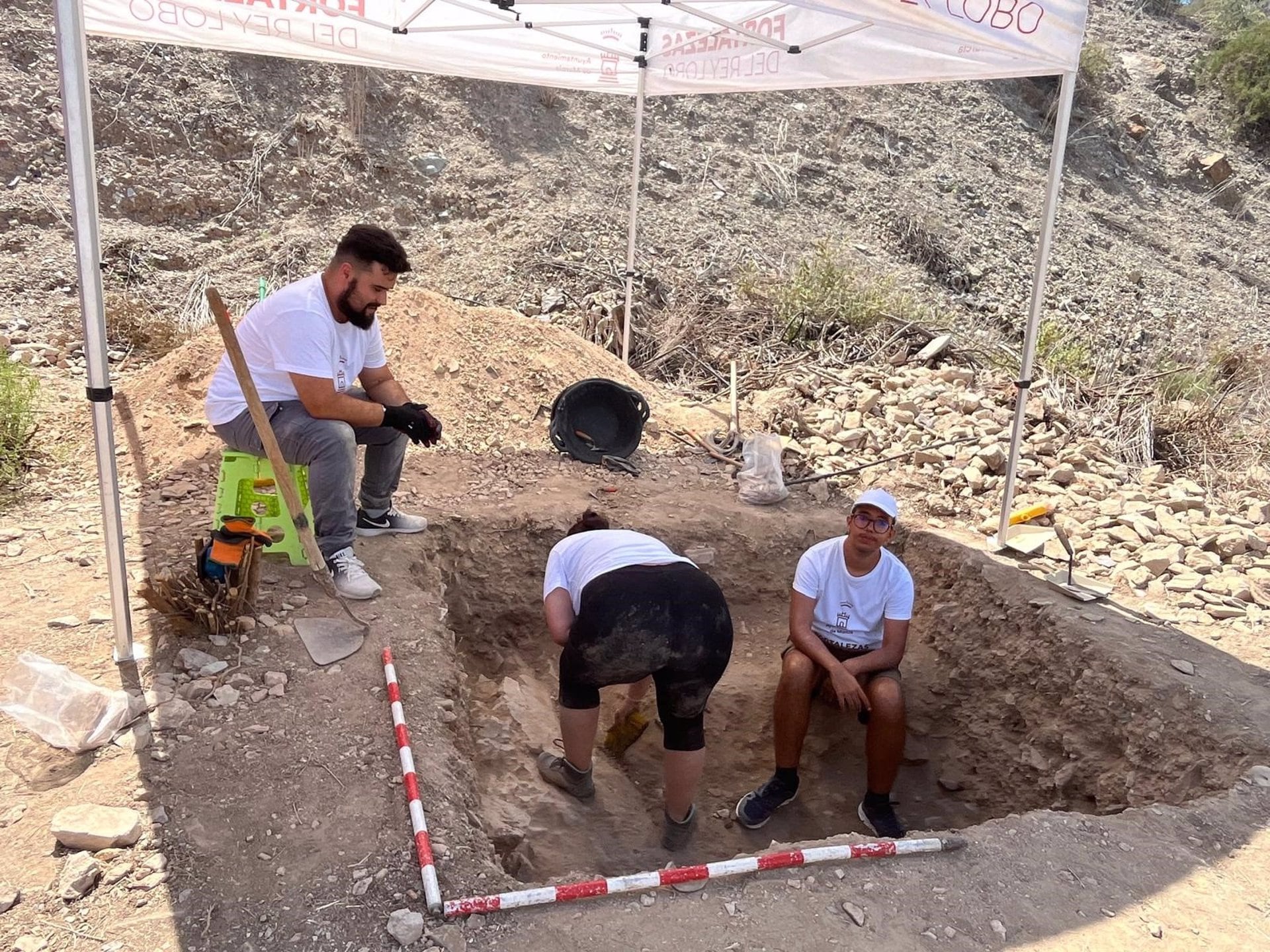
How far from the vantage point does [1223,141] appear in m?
15.1

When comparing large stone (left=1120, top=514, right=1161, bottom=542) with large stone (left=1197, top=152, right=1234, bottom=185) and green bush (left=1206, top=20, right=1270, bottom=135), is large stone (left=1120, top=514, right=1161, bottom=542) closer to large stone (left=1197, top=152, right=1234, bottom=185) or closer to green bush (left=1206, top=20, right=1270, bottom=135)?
large stone (left=1197, top=152, right=1234, bottom=185)

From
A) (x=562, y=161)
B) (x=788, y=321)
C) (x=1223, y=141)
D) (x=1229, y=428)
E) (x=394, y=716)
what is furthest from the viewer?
(x=1223, y=141)

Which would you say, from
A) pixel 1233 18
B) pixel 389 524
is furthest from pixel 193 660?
pixel 1233 18

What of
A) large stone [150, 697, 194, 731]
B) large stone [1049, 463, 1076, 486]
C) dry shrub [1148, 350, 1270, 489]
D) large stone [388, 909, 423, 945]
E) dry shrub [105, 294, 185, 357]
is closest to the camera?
large stone [388, 909, 423, 945]

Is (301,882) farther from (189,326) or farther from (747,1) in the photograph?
(189,326)

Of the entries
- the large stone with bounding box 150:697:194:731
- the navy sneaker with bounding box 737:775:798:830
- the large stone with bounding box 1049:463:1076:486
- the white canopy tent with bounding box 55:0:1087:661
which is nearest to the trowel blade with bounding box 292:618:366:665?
the large stone with bounding box 150:697:194:731

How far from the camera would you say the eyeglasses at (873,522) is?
3.34 metres

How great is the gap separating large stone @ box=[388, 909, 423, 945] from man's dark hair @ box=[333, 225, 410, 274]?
2184 mm

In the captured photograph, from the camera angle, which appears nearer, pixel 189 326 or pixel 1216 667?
pixel 1216 667

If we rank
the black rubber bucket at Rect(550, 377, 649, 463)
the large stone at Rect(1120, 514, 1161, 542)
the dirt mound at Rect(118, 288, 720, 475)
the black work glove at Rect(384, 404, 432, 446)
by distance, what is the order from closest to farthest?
1. the black work glove at Rect(384, 404, 432, 446)
2. the large stone at Rect(1120, 514, 1161, 542)
3. the dirt mound at Rect(118, 288, 720, 475)
4. the black rubber bucket at Rect(550, 377, 649, 463)

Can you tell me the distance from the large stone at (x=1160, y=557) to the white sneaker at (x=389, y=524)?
3632 millimetres

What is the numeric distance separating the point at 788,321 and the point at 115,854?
21.5ft

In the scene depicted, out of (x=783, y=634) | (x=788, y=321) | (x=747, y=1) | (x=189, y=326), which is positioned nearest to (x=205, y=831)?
(x=783, y=634)

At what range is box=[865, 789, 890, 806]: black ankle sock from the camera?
11.3 ft
